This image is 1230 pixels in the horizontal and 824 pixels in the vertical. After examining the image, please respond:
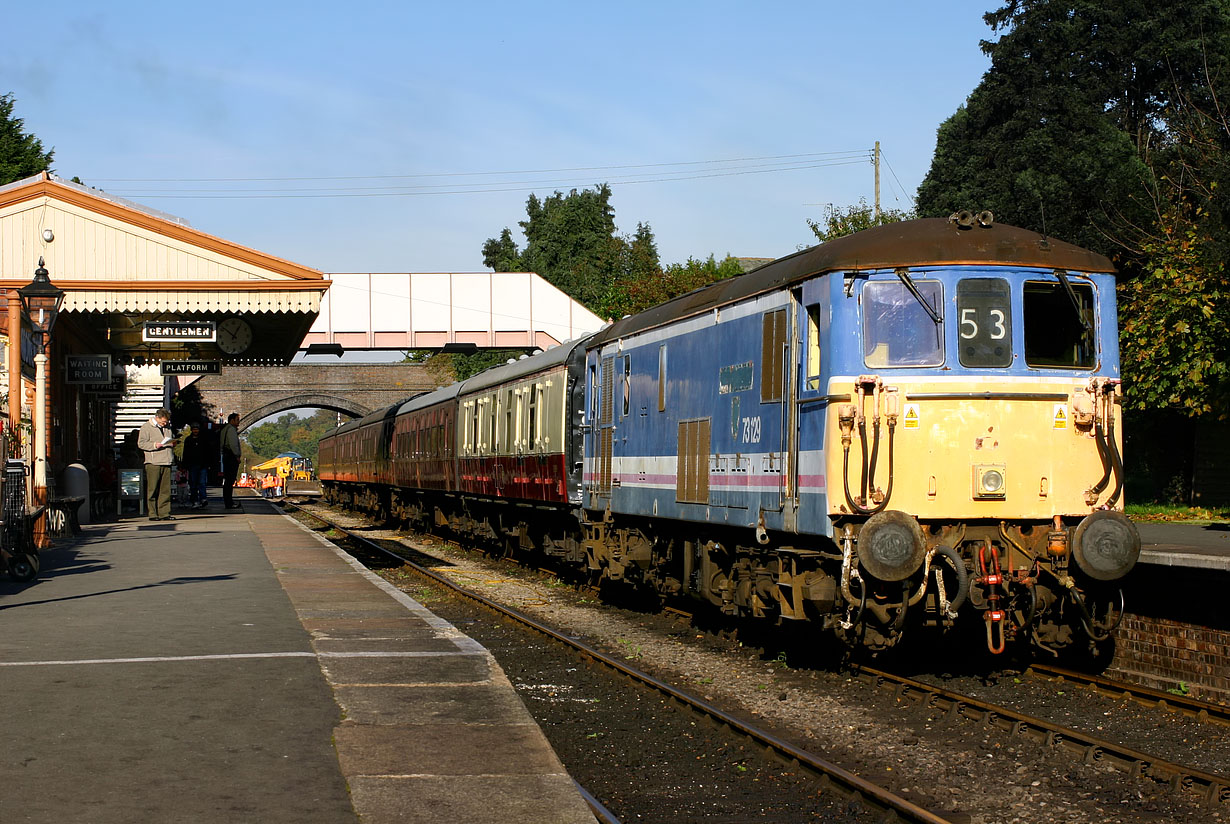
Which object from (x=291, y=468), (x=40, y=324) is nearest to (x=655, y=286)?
(x=40, y=324)

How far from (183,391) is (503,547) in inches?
1868

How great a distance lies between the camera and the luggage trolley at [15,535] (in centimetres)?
1463

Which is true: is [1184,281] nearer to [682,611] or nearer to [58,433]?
[682,611]

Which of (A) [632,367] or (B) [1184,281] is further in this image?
(B) [1184,281]

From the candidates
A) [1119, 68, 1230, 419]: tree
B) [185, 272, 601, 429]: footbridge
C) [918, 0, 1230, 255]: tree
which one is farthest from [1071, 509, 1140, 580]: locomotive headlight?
[185, 272, 601, 429]: footbridge

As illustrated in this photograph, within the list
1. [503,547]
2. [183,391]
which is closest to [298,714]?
[503,547]

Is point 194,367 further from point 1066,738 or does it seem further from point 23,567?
point 1066,738

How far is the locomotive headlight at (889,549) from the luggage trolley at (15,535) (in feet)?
30.5

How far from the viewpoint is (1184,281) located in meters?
27.3

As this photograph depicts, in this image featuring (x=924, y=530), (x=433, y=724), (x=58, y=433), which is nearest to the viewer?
(x=433, y=724)

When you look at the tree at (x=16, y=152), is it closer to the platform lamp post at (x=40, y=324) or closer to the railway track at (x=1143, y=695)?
the platform lamp post at (x=40, y=324)

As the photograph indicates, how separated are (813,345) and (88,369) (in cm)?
1881

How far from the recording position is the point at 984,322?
1002 centimetres

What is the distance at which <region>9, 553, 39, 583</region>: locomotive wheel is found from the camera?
48.3ft
